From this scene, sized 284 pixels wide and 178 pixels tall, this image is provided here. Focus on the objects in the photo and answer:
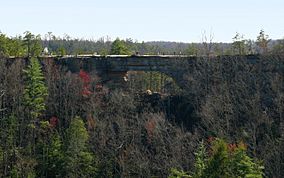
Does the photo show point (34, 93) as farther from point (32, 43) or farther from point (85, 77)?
point (32, 43)

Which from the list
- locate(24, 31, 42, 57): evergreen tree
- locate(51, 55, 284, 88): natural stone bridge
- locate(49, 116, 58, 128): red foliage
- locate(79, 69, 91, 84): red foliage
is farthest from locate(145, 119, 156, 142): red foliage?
locate(24, 31, 42, 57): evergreen tree

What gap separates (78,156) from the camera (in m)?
34.3

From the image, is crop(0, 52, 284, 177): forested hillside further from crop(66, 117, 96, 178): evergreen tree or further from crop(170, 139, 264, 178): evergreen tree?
crop(170, 139, 264, 178): evergreen tree

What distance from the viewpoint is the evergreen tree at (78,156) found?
33.8 meters

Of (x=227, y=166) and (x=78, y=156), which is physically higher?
(x=227, y=166)

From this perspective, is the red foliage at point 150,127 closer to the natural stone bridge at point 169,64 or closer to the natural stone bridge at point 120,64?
the natural stone bridge at point 169,64

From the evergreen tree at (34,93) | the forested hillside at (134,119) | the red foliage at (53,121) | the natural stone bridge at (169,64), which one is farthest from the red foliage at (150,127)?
the evergreen tree at (34,93)

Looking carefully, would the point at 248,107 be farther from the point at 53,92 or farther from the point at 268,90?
the point at 53,92

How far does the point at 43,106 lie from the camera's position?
131 ft

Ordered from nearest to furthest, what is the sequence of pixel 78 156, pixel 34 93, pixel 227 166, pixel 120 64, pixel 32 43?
1. pixel 227 166
2. pixel 78 156
3. pixel 34 93
4. pixel 120 64
5. pixel 32 43

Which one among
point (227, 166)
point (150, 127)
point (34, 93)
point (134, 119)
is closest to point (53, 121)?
point (34, 93)

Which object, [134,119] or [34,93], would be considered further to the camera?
[134,119]

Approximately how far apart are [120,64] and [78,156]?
12503mm

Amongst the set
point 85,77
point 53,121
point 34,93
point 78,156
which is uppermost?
point 85,77
